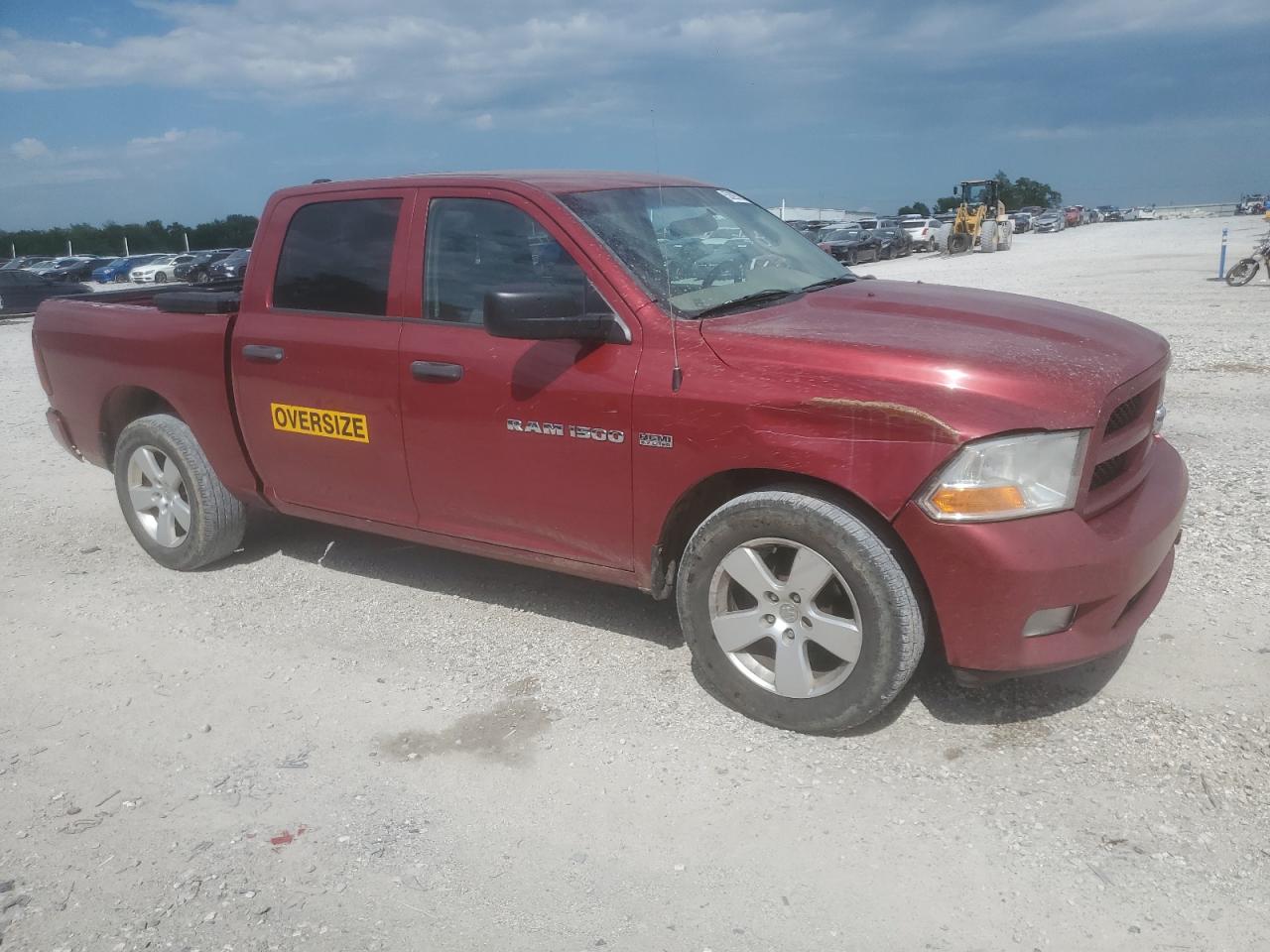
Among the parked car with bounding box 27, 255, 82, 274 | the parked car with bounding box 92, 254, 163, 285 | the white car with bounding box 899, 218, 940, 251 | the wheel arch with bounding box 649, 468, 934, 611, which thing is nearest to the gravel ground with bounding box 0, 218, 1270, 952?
the wheel arch with bounding box 649, 468, 934, 611

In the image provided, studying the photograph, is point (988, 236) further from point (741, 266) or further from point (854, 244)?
point (741, 266)

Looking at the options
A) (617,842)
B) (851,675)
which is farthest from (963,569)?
(617,842)

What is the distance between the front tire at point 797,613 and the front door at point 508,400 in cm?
40

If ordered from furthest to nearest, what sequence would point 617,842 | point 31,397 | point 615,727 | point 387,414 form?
1. point 31,397
2. point 387,414
3. point 615,727
4. point 617,842

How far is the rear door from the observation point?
430cm

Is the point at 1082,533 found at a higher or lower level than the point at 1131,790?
higher

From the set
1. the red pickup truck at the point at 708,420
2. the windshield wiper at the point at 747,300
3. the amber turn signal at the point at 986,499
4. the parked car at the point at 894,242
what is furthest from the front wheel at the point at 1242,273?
the parked car at the point at 894,242

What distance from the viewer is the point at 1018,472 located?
10.0 feet

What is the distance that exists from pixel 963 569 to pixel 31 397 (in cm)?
1128

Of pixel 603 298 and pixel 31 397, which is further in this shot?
pixel 31 397

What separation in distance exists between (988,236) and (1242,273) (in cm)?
2057

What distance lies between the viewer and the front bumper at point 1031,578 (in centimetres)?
304

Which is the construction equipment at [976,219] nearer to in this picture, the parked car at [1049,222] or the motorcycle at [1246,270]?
the motorcycle at [1246,270]

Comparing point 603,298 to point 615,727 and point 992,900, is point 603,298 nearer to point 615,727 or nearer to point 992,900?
point 615,727
